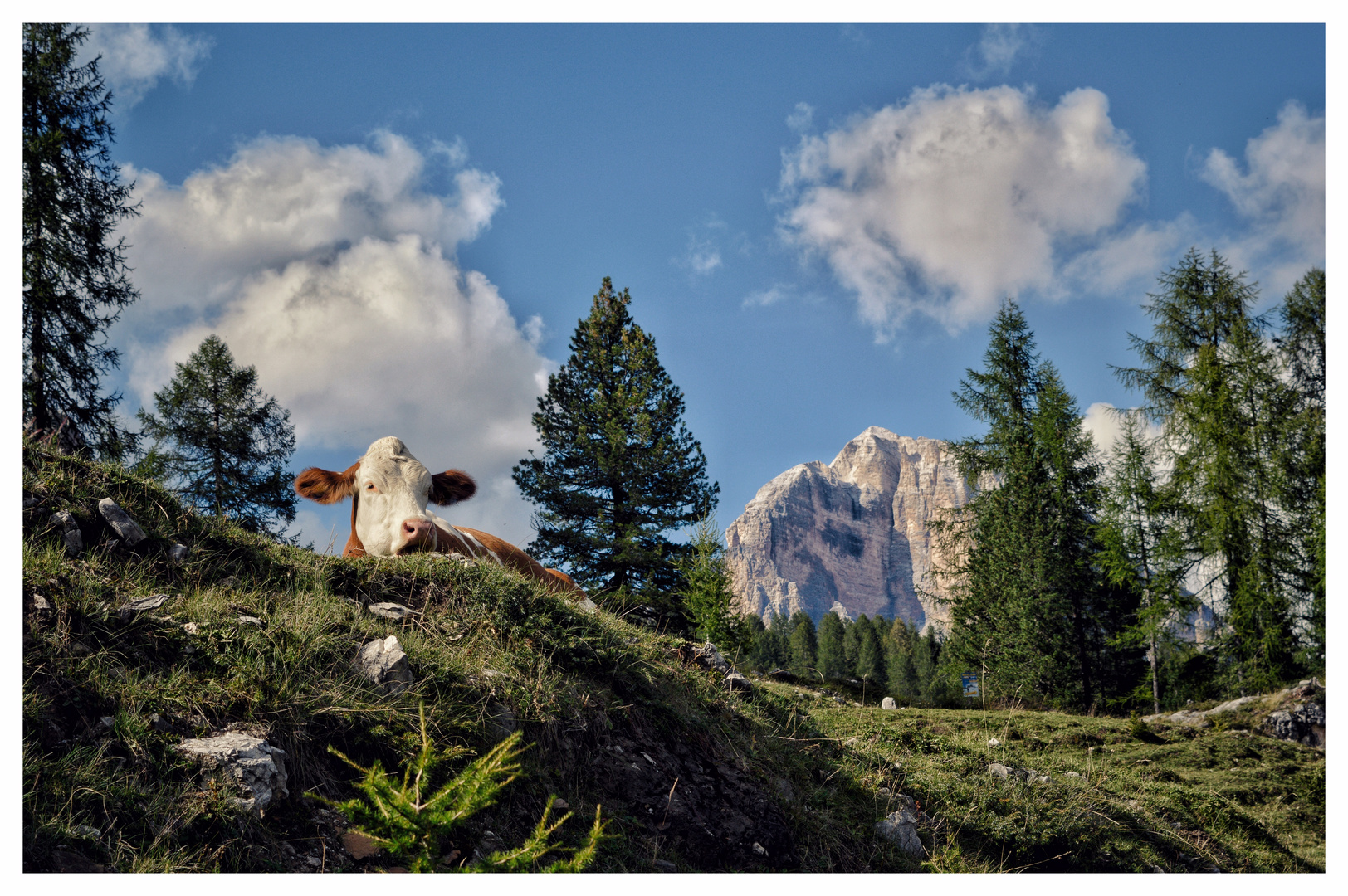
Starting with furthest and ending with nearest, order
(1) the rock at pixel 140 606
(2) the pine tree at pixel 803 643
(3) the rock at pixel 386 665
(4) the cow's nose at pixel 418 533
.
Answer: (2) the pine tree at pixel 803 643 → (4) the cow's nose at pixel 418 533 → (3) the rock at pixel 386 665 → (1) the rock at pixel 140 606

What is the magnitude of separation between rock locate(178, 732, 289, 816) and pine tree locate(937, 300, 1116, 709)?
21897 mm

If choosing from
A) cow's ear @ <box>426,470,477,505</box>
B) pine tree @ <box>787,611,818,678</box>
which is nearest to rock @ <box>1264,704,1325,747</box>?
cow's ear @ <box>426,470,477,505</box>

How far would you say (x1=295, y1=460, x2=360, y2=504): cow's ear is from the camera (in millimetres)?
7684

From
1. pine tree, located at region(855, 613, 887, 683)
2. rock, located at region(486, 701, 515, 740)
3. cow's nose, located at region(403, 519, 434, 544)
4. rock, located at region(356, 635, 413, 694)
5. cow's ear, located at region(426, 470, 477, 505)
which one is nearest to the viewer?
rock, located at region(356, 635, 413, 694)

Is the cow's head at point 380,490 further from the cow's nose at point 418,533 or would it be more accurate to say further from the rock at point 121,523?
the rock at point 121,523

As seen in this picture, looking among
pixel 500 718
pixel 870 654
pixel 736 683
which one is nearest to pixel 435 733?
pixel 500 718

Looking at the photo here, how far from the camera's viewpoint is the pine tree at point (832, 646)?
217 feet

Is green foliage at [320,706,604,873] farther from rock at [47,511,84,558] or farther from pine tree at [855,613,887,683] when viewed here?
pine tree at [855,613,887,683]

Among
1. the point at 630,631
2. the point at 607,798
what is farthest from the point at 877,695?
the point at 607,798

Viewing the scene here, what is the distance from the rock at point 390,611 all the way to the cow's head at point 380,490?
1.77 metres

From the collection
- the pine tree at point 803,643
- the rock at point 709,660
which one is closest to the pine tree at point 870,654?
the pine tree at point 803,643

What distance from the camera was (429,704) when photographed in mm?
4148

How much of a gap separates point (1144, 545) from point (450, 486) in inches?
859

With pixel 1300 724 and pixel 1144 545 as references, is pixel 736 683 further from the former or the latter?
pixel 1144 545
